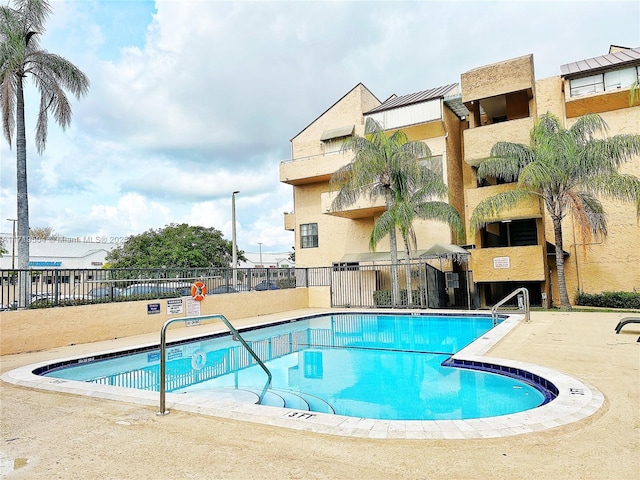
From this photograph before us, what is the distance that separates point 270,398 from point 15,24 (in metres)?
16.8

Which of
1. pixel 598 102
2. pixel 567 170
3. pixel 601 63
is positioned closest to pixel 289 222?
pixel 567 170

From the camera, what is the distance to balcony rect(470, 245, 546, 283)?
1856cm

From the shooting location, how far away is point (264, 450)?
395 cm

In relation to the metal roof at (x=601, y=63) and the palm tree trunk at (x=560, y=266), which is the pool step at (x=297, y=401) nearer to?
the palm tree trunk at (x=560, y=266)

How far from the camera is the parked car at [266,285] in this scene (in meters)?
18.8

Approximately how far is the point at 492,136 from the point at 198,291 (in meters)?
15.4

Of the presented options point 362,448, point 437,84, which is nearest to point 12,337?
point 362,448

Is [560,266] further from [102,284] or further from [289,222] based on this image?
[289,222]

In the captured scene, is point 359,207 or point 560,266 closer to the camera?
point 560,266

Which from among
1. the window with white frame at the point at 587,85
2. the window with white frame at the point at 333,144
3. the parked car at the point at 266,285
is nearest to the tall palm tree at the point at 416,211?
the parked car at the point at 266,285

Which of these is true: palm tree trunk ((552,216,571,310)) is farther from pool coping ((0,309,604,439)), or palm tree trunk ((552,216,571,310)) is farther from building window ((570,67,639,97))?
pool coping ((0,309,604,439))

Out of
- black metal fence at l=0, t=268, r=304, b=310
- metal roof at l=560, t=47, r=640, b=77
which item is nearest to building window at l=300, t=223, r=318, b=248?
black metal fence at l=0, t=268, r=304, b=310

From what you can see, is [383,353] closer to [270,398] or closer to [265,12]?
[270,398]

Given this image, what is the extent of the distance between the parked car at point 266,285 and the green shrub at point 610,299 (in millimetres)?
14407
